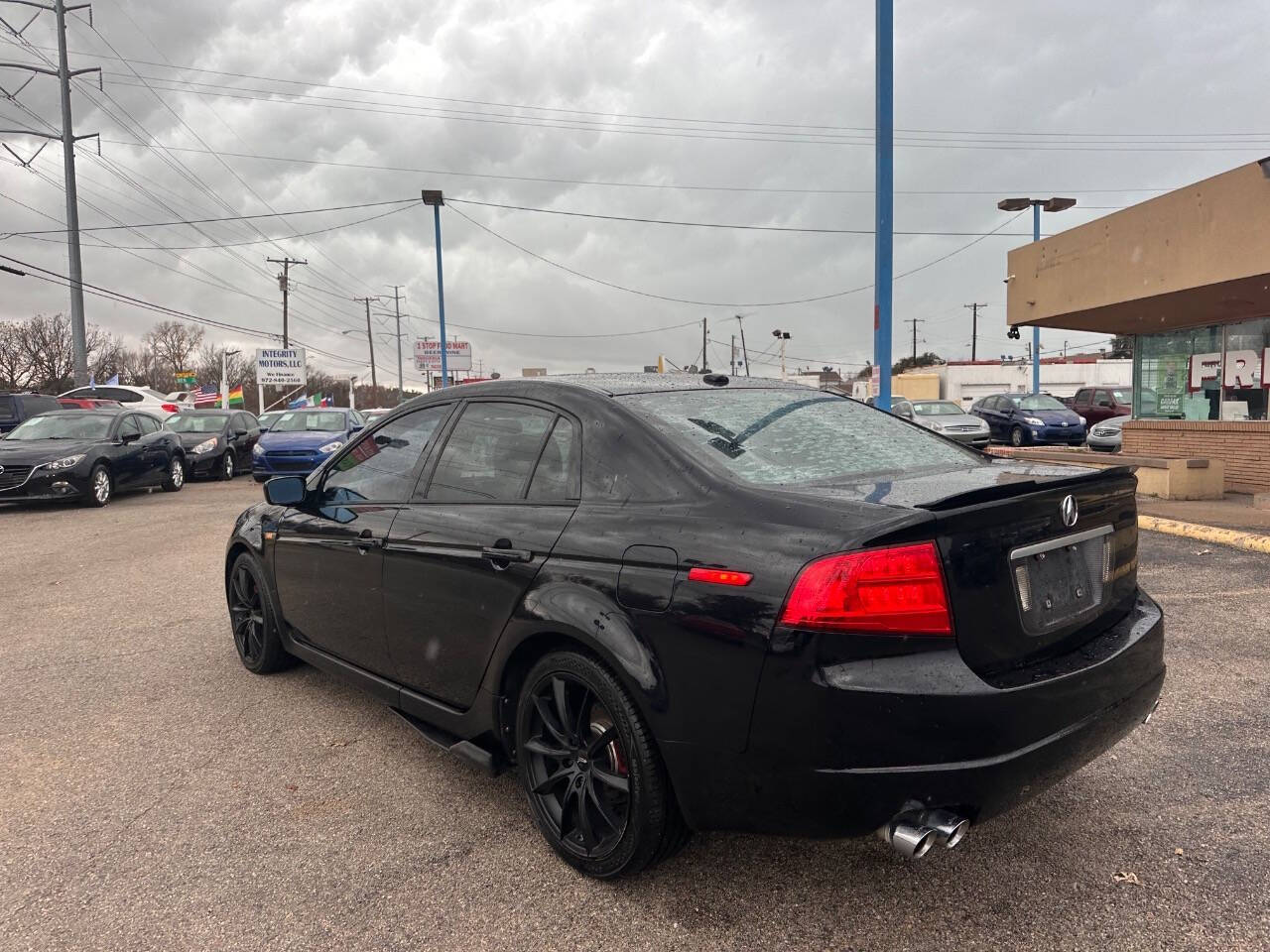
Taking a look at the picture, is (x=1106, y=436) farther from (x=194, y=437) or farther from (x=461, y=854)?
(x=194, y=437)

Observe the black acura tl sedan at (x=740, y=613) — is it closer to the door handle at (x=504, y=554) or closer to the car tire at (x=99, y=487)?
the door handle at (x=504, y=554)

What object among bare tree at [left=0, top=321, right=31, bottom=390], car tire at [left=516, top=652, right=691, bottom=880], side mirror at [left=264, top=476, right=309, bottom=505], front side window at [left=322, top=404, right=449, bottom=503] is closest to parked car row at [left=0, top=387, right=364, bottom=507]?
side mirror at [left=264, top=476, right=309, bottom=505]

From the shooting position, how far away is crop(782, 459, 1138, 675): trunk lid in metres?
2.12

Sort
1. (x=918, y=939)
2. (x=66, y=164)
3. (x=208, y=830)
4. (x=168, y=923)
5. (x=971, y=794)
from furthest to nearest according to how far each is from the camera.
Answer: (x=66, y=164)
(x=208, y=830)
(x=168, y=923)
(x=918, y=939)
(x=971, y=794)

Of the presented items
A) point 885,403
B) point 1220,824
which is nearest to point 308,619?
point 1220,824

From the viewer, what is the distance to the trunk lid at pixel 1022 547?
2.12 meters

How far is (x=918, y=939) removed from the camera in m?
2.27

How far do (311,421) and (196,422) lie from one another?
127 inches

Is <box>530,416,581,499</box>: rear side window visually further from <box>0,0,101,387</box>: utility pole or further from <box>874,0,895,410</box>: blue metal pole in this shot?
<box>0,0,101,387</box>: utility pole

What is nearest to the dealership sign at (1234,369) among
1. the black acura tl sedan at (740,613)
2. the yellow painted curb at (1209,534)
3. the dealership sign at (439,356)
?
the yellow painted curb at (1209,534)

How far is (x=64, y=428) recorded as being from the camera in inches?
512

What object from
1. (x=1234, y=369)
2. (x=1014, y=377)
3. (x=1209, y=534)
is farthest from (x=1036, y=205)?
(x=1014, y=377)

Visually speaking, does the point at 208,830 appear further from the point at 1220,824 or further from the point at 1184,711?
the point at 1184,711

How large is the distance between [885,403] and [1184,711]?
9.61m
